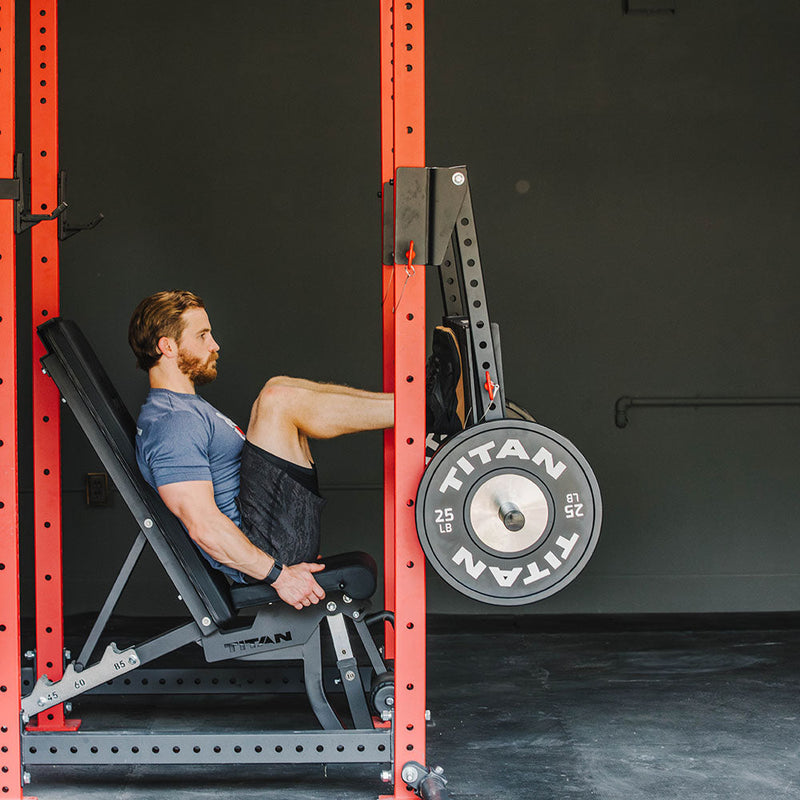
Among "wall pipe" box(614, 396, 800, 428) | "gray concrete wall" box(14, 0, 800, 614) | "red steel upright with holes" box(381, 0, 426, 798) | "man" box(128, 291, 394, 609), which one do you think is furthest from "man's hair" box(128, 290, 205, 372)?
"wall pipe" box(614, 396, 800, 428)

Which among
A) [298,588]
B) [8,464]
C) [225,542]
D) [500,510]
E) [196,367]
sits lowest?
[298,588]

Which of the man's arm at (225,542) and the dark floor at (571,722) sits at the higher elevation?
the man's arm at (225,542)

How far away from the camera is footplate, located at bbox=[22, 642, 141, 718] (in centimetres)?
262

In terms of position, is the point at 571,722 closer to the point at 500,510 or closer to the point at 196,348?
the point at 500,510

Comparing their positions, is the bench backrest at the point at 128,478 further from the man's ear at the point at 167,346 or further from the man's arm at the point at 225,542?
the man's ear at the point at 167,346

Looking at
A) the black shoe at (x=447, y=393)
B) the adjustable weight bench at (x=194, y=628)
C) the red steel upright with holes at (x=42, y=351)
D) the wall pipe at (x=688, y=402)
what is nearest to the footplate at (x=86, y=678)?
the adjustable weight bench at (x=194, y=628)

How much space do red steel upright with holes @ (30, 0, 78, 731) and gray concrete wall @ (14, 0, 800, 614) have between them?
5.37 ft

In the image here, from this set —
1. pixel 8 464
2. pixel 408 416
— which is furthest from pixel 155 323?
pixel 408 416

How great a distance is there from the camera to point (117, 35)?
4.61 m

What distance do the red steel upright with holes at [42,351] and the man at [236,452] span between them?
13.4 inches

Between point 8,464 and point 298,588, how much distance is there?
0.82m

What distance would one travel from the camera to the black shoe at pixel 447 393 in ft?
8.65

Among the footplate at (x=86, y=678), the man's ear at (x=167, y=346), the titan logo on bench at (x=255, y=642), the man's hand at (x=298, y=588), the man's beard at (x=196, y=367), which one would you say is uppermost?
the man's ear at (x=167, y=346)

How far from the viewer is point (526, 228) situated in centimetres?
471
